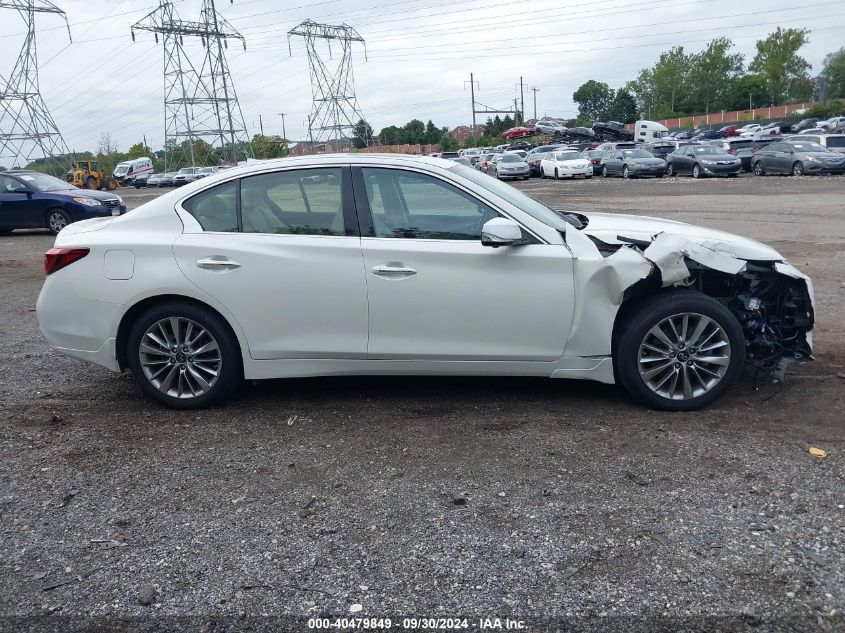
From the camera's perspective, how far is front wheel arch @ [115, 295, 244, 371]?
4941mm

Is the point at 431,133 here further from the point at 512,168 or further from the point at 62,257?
the point at 62,257

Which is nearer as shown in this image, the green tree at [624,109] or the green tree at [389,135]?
the green tree at [389,135]

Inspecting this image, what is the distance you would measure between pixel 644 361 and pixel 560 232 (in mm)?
963

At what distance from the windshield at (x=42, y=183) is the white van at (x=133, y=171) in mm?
50371

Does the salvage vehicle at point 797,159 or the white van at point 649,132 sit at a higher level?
the white van at point 649,132

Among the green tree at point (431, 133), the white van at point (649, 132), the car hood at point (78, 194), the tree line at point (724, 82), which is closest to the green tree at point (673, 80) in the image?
the tree line at point (724, 82)

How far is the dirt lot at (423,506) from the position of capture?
9.71ft

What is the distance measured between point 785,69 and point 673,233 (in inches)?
4304

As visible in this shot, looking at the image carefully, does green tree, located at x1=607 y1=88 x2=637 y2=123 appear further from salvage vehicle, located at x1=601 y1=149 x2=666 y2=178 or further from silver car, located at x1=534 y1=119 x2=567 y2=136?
salvage vehicle, located at x1=601 y1=149 x2=666 y2=178

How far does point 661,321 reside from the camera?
15.3 feet

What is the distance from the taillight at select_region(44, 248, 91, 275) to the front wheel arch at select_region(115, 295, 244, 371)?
503mm

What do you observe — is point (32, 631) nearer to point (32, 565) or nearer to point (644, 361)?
point (32, 565)

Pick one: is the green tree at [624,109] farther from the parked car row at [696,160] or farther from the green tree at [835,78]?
the parked car row at [696,160]

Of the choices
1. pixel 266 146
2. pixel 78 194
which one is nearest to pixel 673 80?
pixel 266 146
